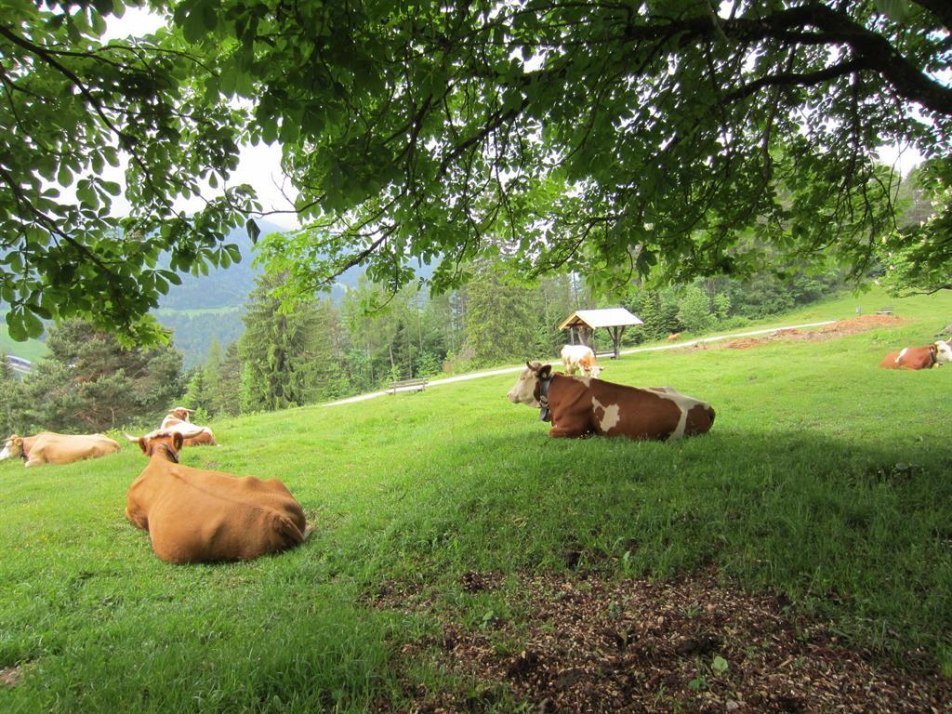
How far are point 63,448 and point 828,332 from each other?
118ft

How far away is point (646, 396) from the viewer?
8.12m

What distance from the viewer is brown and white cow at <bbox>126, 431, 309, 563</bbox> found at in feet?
17.2

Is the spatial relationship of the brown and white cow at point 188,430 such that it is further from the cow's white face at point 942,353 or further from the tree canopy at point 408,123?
the cow's white face at point 942,353

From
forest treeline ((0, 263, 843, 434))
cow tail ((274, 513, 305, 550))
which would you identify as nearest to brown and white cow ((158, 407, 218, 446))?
forest treeline ((0, 263, 843, 434))

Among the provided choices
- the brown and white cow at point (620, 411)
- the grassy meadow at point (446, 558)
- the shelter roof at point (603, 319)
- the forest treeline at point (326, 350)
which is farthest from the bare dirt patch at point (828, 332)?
the brown and white cow at point (620, 411)

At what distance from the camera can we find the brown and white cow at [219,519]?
5238 millimetres

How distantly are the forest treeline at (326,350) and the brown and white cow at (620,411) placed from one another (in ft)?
6.46

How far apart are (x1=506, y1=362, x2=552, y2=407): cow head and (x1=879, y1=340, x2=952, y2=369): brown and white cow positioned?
15.1 metres

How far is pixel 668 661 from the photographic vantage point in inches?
103

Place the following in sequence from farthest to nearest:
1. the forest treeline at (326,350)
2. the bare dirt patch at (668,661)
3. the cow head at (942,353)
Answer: the forest treeline at (326,350) → the cow head at (942,353) → the bare dirt patch at (668,661)

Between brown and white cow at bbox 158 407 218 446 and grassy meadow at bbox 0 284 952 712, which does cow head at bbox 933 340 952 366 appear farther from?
brown and white cow at bbox 158 407 218 446

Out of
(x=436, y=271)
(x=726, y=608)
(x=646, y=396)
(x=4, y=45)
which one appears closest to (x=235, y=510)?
(x=436, y=271)

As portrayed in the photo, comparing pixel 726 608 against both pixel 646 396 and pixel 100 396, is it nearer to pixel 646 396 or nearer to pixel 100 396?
pixel 646 396

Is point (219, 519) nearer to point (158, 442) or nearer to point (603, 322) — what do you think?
point (158, 442)
